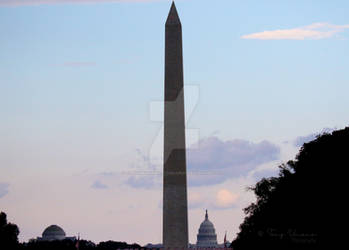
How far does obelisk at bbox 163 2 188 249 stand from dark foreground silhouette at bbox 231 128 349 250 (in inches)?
259

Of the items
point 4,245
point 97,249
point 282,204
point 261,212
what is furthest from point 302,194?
point 97,249

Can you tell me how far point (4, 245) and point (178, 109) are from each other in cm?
4620

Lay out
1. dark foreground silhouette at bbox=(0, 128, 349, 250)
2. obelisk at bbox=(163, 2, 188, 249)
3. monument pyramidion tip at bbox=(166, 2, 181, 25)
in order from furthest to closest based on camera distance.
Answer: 1. monument pyramidion tip at bbox=(166, 2, 181, 25)
2. obelisk at bbox=(163, 2, 188, 249)
3. dark foreground silhouette at bbox=(0, 128, 349, 250)

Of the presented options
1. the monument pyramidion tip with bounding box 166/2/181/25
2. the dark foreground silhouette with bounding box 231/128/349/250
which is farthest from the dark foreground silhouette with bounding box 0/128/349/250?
the monument pyramidion tip with bounding box 166/2/181/25

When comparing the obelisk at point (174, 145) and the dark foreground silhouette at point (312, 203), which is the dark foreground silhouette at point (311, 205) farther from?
the obelisk at point (174, 145)

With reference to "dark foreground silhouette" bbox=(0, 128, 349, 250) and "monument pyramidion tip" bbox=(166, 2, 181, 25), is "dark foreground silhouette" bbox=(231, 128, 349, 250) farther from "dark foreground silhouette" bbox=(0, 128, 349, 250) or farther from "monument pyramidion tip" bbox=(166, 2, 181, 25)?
"monument pyramidion tip" bbox=(166, 2, 181, 25)

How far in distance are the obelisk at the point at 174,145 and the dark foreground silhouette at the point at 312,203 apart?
6581 millimetres

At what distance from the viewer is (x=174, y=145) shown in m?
86.7

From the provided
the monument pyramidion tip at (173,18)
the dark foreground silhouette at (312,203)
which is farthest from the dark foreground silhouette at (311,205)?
the monument pyramidion tip at (173,18)

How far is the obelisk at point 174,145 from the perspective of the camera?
86.8 m

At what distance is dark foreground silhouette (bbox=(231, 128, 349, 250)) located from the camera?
A: 238 ft

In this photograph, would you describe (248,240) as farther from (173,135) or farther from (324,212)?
(324,212)

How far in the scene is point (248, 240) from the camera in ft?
294

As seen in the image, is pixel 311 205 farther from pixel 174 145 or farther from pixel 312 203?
pixel 174 145
